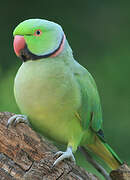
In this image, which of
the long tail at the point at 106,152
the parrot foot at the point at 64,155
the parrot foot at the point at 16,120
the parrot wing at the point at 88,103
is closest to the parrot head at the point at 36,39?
the parrot wing at the point at 88,103

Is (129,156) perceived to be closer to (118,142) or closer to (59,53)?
(118,142)

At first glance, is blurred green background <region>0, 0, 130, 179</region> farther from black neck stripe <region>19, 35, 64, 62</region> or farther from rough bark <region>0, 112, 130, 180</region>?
rough bark <region>0, 112, 130, 180</region>

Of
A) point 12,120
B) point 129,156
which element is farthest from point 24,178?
point 129,156

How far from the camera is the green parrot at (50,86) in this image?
1828 millimetres

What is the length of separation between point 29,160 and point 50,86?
1.35 ft

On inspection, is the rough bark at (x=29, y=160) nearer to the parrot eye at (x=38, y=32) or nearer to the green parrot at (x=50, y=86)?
the green parrot at (x=50, y=86)

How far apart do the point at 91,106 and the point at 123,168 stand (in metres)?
0.43

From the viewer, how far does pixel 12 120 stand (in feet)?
5.94

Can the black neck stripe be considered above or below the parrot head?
below

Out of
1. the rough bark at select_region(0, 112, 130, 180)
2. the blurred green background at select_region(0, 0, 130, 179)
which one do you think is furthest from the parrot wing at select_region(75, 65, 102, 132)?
the blurred green background at select_region(0, 0, 130, 179)

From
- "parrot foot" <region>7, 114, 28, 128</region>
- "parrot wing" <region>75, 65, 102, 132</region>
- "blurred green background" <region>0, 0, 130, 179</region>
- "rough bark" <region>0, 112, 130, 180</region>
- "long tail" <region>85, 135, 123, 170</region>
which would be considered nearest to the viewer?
"rough bark" <region>0, 112, 130, 180</region>

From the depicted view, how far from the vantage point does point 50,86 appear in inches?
72.2

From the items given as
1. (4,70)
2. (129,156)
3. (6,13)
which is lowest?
(129,156)

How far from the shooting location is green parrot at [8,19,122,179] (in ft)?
6.00
